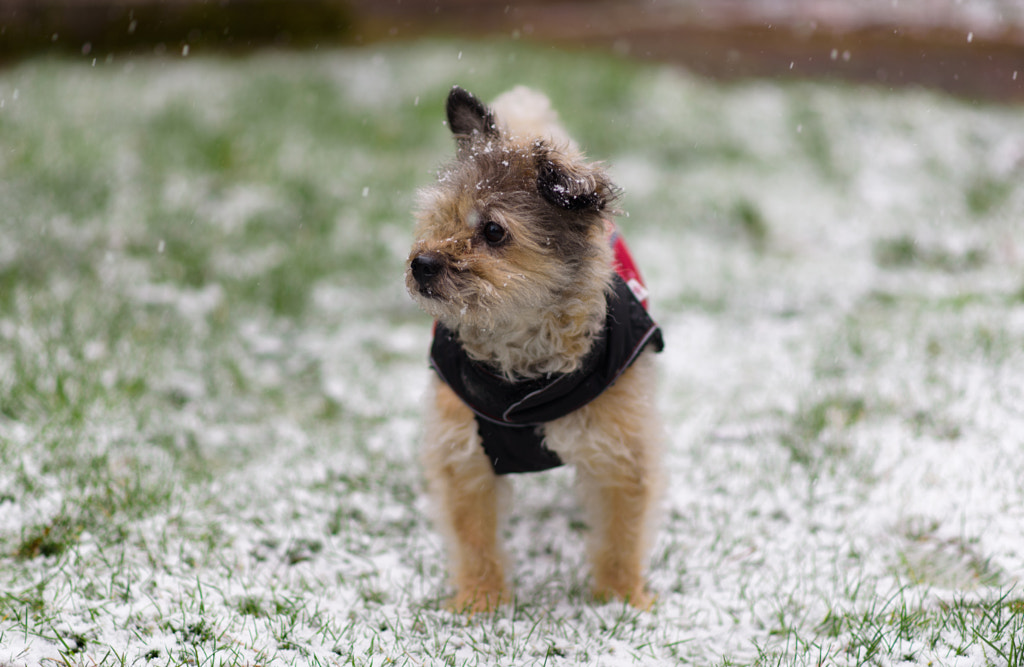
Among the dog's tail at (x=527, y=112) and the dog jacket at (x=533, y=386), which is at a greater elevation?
the dog's tail at (x=527, y=112)

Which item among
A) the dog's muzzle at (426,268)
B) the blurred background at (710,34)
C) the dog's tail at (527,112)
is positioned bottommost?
the dog's muzzle at (426,268)

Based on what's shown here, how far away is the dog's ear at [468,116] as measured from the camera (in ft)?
9.14

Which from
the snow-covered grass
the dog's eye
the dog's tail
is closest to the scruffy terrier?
the dog's eye

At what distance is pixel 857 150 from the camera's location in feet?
30.2

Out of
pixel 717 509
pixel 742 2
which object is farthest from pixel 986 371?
pixel 742 2

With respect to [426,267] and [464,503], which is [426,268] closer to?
[426,267]

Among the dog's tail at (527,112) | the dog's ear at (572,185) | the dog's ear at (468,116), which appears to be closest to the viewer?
the dog's ear at (572,185)

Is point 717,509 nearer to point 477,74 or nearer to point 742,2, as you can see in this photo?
point 477,74

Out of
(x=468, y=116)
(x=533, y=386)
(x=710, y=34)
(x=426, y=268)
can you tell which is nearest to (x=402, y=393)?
(x=533, y=386)

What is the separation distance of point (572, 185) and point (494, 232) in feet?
1.00

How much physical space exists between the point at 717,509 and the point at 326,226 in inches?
179

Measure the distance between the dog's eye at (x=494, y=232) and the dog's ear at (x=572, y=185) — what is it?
0.60ft

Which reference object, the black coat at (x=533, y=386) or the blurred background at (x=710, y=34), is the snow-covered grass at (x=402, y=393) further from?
the blurred background at (x=710, y=34)

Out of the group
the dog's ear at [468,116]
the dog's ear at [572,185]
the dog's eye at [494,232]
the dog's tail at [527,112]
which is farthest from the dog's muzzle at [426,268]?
the dog's tail at [527,112]
